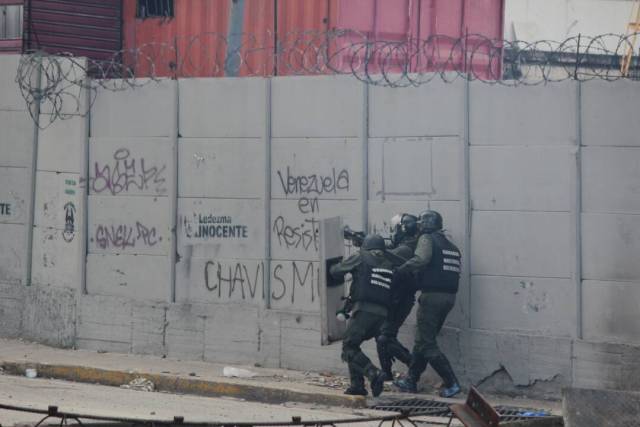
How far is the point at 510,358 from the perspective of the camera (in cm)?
1033

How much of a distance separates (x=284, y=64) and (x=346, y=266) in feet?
12.1

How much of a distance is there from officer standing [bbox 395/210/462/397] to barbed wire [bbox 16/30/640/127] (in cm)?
148

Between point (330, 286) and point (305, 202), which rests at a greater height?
point (305, 202)

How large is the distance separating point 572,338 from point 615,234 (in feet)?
3.16

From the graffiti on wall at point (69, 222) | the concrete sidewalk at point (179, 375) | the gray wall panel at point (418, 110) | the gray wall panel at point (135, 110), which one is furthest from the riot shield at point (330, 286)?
the graffiti on wall at point (69, 222)

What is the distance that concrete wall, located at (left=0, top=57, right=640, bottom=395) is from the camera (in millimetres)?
10008

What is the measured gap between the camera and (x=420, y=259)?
1000 cm

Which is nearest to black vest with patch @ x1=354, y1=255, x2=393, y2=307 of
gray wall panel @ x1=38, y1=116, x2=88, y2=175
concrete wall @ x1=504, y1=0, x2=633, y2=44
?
gray wall panel @ x1=38, y1=116, x2=88, y2=175

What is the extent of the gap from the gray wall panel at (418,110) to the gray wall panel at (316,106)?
18 cm

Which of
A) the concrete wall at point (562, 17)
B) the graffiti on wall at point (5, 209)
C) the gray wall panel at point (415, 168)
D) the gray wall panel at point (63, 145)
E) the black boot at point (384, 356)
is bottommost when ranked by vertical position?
the black boot at point (384, 356)

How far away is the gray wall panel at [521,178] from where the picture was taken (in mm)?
10094

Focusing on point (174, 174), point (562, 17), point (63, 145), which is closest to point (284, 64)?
point (174, 174)

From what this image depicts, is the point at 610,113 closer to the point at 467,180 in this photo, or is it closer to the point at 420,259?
the point at 467,180

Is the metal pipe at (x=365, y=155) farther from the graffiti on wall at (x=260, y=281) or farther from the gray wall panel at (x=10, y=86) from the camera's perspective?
the gray wall panel at (x=10, y=86)
